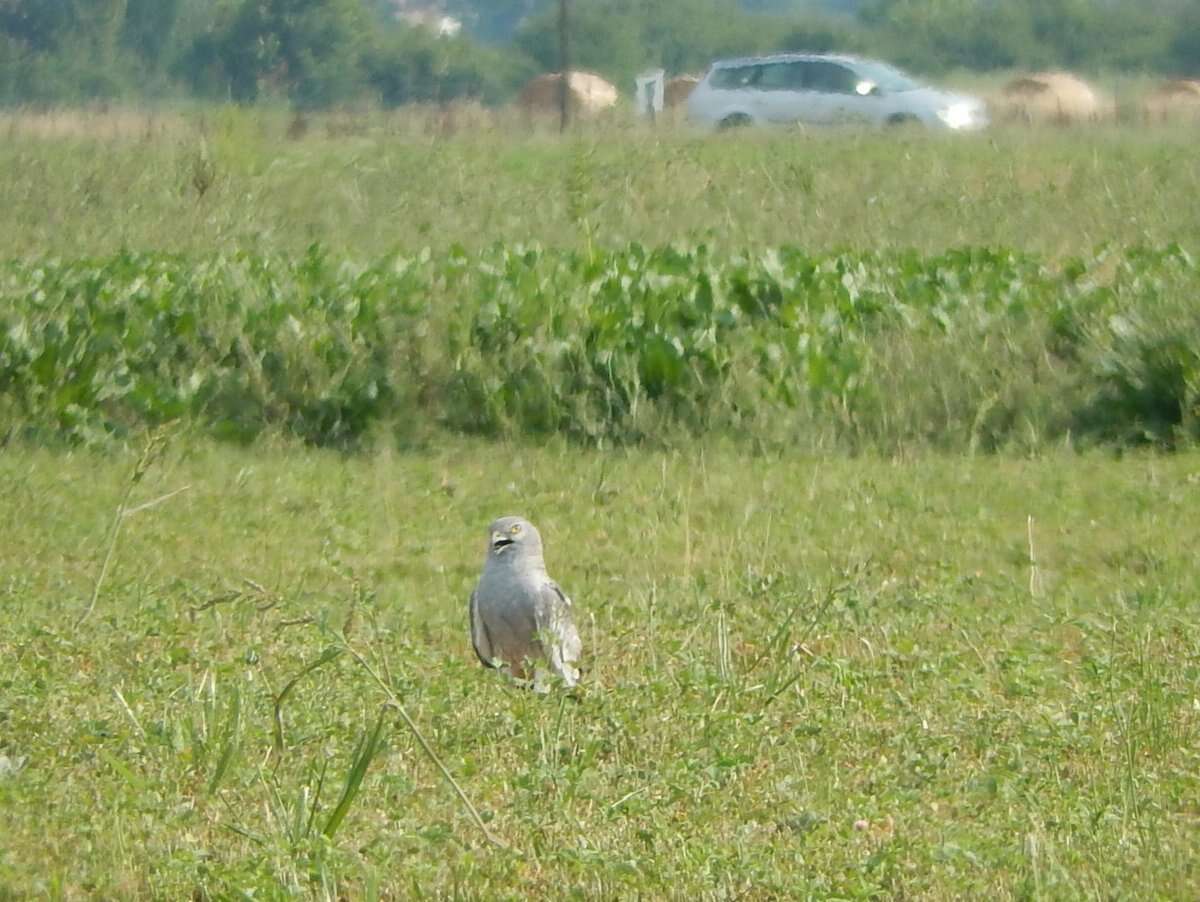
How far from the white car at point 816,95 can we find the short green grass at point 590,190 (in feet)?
15.9

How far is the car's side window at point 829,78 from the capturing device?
29.3 m

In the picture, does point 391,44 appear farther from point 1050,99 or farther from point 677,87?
point 1050,99

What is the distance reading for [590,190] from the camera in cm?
1894

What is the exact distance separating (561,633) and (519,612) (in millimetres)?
141

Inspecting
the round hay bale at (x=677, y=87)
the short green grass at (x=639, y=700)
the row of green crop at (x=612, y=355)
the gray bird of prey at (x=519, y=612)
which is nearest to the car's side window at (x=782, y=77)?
the round hay bale at (x=677, y=87)

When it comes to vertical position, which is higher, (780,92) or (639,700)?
(639,700)

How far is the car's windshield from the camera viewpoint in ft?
95.0

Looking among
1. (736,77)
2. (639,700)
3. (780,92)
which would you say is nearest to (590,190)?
(780,92)

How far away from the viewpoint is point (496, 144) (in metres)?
23.4

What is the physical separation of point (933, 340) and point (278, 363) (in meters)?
3.79

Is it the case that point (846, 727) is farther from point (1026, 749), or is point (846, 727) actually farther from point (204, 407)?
point (204, 407)

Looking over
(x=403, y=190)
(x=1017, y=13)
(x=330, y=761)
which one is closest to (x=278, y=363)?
(x=330, y=761)

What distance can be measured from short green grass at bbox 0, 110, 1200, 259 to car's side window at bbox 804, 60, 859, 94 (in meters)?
5.89

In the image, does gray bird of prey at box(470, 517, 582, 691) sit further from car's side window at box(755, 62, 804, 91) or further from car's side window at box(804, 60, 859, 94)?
car's side window at box(755, 62, 804, 91)
